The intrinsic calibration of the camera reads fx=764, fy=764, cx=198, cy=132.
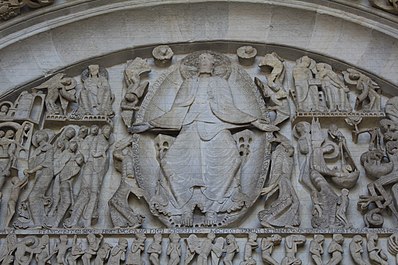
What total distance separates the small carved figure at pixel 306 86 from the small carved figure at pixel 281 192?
0.49 meters

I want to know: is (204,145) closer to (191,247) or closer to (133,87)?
(133,87)

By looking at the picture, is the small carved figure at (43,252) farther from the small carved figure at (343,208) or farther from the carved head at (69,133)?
the small carved figure at (343,208)

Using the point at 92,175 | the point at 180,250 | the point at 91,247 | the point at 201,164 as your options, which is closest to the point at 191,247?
the point at 180,250

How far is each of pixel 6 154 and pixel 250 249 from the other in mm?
2858

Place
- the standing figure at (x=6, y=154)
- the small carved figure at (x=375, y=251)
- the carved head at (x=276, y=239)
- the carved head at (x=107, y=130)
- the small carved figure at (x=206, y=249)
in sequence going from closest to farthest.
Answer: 1. the small carved figure at (x=375, y=251)
2. the small carved figure at (x=206, y=249)
3. the carved head at (x=276, y=239)
4. the standing figure at (x=6, y=154)
5. the carved head at (x=107, y=130)

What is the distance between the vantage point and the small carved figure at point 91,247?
7.29m

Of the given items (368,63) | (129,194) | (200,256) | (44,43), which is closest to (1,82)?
(44,43)

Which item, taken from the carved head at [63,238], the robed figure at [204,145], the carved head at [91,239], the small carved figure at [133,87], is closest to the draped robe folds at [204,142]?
the robed figure at [204,145]

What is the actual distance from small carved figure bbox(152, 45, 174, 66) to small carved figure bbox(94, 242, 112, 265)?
2.66 meters

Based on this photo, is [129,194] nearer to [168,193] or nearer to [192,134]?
[168,193]

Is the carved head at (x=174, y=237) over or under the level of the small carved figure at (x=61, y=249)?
over

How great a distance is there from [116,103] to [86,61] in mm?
695

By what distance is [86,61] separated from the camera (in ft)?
29.9

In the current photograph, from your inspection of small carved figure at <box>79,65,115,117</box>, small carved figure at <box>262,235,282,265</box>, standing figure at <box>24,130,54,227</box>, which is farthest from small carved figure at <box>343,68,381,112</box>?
standing figure at <box>24,130,54,227</box>
